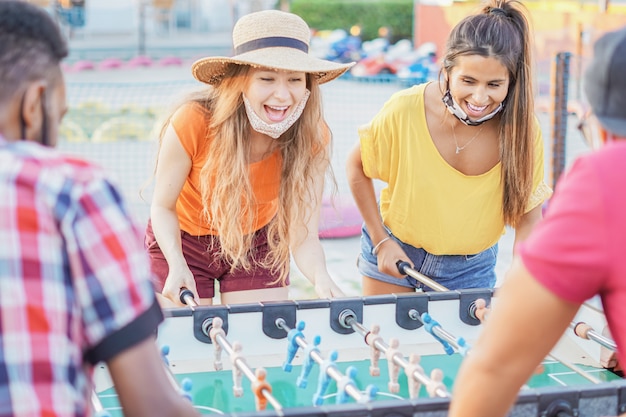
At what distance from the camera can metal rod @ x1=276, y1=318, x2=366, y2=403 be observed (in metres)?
2.34

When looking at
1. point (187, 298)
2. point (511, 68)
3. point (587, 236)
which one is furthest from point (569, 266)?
point (511, 68)

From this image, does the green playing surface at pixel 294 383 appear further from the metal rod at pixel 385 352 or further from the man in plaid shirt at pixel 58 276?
the man in plaid shirt at pixel 58 276

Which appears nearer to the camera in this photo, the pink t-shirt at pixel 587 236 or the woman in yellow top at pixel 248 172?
the pink t-shirt at pixel 587 236

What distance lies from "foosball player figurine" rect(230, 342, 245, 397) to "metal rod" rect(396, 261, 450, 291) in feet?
2.93

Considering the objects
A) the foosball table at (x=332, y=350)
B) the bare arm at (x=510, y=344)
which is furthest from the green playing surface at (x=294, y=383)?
the bare arm at (x=510, y=344)

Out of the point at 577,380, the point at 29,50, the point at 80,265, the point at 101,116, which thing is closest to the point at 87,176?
the point at 80,265

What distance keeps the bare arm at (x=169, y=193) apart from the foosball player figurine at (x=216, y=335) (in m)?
0.55

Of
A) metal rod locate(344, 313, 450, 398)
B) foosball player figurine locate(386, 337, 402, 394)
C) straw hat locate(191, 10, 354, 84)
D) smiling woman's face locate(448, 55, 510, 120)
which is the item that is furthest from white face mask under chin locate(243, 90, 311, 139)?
foosball player figurine locate(386, 337, 402, 394)

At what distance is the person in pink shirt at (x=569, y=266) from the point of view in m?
1.35

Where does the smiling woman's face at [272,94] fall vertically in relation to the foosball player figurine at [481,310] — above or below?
above

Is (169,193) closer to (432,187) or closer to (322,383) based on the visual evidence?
(432,187)

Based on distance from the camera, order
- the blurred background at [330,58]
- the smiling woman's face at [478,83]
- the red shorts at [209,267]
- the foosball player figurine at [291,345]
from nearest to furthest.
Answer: the foosball player figurine at [291,345] → the smiling woman's face at [478,83] → the red shorts at [209,267] → the blurred background at [330,58]

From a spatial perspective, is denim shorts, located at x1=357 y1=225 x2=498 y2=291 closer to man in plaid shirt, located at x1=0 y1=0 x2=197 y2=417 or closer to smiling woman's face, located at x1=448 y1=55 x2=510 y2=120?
smiling woman's face, located at x1=448 y1=55 x2=510 y2=120

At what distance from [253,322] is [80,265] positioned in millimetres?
1598
